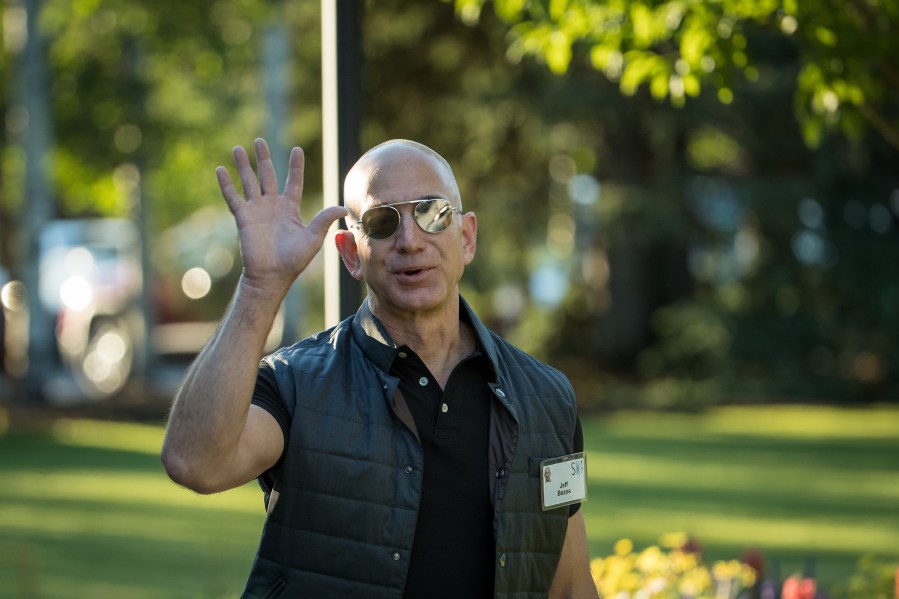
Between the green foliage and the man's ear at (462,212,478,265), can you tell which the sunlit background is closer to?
the green foliage

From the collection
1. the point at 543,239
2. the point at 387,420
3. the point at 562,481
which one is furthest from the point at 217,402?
the point at 543,239

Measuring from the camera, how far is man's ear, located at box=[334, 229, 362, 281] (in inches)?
153

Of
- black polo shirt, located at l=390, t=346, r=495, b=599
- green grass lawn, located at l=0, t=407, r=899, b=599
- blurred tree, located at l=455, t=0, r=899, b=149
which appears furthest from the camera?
green grass lawn, located at l=0, t=407, r=899, b=599

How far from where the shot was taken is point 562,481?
12.6 feet

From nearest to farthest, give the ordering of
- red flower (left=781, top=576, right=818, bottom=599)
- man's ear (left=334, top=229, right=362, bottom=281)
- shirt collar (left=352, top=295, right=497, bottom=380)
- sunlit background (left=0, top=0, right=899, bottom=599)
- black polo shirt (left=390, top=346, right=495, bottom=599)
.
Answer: black polo shirt (left=390, top=346, right=495, bottom=599)
shirt collar (left=352, top=295, right=497, bottom=380)
man's ear (left=334, top=229, right=362, bottom=281)
red flower (left=781, top=576, right=818, bottom=599)
sunlit background (left=0, top=0, right=899, bottom=599)

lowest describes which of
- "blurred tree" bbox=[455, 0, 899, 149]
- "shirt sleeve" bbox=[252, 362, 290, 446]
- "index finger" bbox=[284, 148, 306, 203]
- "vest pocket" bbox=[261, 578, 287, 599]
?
"vest pocket" bbox=[261, 578, 287, 599]

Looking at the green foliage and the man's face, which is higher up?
the man's face

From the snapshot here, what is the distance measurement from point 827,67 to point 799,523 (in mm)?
5976

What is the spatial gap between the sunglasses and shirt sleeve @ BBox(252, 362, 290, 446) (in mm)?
410

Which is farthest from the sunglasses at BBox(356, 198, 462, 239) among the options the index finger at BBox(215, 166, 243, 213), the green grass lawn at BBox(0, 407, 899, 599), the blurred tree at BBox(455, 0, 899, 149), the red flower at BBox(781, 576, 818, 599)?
the green grass lawn at BBox(0, 407, 899, 599)

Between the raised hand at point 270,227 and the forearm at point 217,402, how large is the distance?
8cm

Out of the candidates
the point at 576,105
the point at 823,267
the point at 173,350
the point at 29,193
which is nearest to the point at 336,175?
the point at 29,193

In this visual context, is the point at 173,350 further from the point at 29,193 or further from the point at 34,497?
the point at 34,497

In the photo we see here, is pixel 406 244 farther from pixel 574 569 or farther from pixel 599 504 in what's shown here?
pixel 599 504
